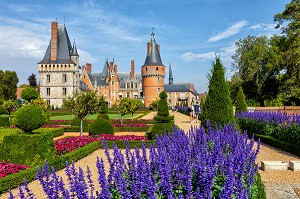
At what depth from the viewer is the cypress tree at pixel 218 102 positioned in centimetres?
949

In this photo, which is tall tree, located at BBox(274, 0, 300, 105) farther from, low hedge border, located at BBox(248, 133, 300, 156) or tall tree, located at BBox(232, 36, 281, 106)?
low hedge border, located at BBox(248, 133, 300, 156)

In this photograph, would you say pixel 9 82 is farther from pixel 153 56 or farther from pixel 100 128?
pixel 100 128

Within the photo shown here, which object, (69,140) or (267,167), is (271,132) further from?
(69,140)

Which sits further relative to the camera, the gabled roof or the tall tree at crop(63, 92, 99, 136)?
the gabled roof

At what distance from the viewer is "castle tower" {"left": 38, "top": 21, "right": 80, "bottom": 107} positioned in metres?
50.7

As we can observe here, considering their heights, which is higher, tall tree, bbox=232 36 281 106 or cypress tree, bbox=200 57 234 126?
tall tree, bbox=232 36 281 106

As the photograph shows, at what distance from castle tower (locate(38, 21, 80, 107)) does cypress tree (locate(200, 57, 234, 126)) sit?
43365 mm

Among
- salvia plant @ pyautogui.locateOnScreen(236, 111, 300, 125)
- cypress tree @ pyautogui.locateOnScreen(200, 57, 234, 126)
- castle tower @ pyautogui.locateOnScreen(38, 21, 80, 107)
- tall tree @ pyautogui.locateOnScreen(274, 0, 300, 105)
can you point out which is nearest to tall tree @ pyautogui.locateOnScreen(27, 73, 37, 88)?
castle tower @ pyautogui.locateOnScreen(38, 21, 80, 107)

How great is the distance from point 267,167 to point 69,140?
311 inches

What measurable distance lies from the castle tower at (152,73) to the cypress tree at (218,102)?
4910 cm

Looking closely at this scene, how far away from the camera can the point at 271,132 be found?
46.2ft

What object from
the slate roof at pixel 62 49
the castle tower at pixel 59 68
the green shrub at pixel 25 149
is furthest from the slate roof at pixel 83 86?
the green shrub at pixel 25 149

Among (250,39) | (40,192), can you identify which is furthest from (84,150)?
(250,39)

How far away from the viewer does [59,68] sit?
51.1 metres
